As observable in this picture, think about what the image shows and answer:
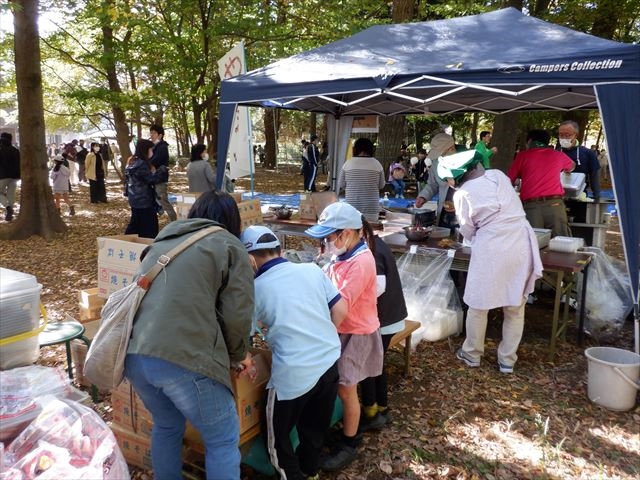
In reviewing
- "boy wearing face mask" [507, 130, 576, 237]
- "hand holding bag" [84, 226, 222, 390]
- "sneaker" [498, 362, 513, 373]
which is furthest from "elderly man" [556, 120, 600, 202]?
"hand holding bag" [84, 226, 222, 390]

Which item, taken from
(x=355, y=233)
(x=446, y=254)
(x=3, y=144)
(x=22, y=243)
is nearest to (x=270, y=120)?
(x=3, y=144)

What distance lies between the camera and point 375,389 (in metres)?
3.15

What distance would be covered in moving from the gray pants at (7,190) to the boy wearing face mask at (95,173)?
2724 mm

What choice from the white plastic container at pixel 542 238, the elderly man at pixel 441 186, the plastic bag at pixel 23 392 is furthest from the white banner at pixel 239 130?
the plastic bag at pixel 23 392

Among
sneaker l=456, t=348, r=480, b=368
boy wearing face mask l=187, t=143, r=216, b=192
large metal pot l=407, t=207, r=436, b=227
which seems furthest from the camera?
boy wearing face mask l=187, t=143, r=216, b=192

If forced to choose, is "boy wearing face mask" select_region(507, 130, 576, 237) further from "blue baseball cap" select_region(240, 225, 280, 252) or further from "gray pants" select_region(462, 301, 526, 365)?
"blue baseball cap" select_region(240, 225, 280, 252)

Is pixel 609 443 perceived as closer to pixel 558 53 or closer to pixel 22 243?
pixel 558 53

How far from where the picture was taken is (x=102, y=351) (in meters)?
1.98

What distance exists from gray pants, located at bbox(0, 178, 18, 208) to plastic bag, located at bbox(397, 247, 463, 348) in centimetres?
869

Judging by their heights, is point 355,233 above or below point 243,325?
above

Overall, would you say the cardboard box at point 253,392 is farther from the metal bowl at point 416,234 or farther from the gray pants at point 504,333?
the metal bowl at point 416,234

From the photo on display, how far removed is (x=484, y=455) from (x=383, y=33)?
16.4ft

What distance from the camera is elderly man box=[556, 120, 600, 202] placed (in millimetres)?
5711

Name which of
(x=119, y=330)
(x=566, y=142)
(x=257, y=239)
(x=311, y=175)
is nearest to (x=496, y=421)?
(x=257, y=239)
